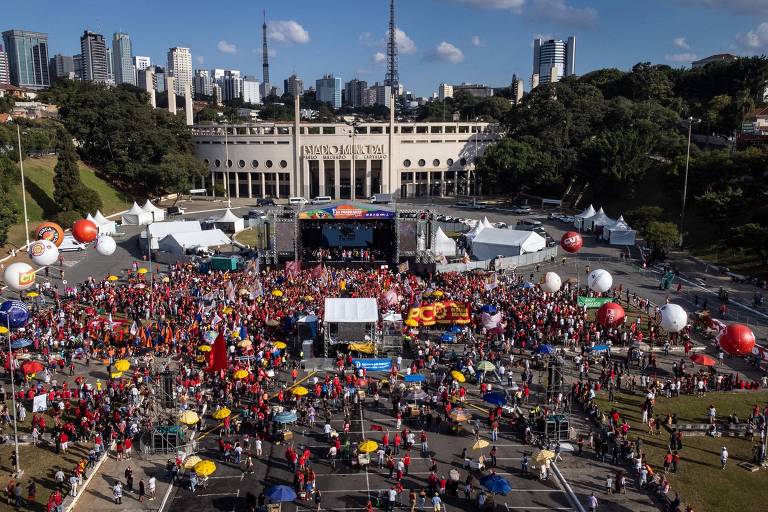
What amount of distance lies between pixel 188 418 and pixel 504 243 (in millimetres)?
30576

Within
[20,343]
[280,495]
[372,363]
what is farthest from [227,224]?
[280,495]

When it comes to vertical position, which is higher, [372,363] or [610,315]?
[610,315]

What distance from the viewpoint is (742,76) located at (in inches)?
3214

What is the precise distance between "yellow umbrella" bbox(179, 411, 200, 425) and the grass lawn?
559 inches

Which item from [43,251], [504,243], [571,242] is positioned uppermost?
[571,242]

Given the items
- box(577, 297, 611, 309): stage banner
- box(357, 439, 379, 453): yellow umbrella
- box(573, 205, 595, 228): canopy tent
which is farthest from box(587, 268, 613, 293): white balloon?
box(573, 205, 595, 228): canopy tent

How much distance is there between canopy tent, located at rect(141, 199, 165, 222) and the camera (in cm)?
6153

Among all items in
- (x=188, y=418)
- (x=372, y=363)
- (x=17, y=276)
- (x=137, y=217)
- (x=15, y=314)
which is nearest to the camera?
(x=188, y=418)

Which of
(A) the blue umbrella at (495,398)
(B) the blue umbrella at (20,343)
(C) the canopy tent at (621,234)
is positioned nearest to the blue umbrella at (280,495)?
(A) the blue umbrella at (495,398)

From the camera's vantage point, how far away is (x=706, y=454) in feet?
65.8

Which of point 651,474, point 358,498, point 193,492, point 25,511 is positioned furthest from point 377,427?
point 25,511

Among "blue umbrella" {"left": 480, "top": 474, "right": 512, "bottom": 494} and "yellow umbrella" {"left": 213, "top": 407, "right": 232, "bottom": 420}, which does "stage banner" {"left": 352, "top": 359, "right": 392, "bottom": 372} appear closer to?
"yellow umbrella" {"left": 213, "top": 407, "right": 232, "bottom": 420}

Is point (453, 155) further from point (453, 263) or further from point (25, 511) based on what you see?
point (25, 511)

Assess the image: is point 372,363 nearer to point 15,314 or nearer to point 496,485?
A: point 496,485
